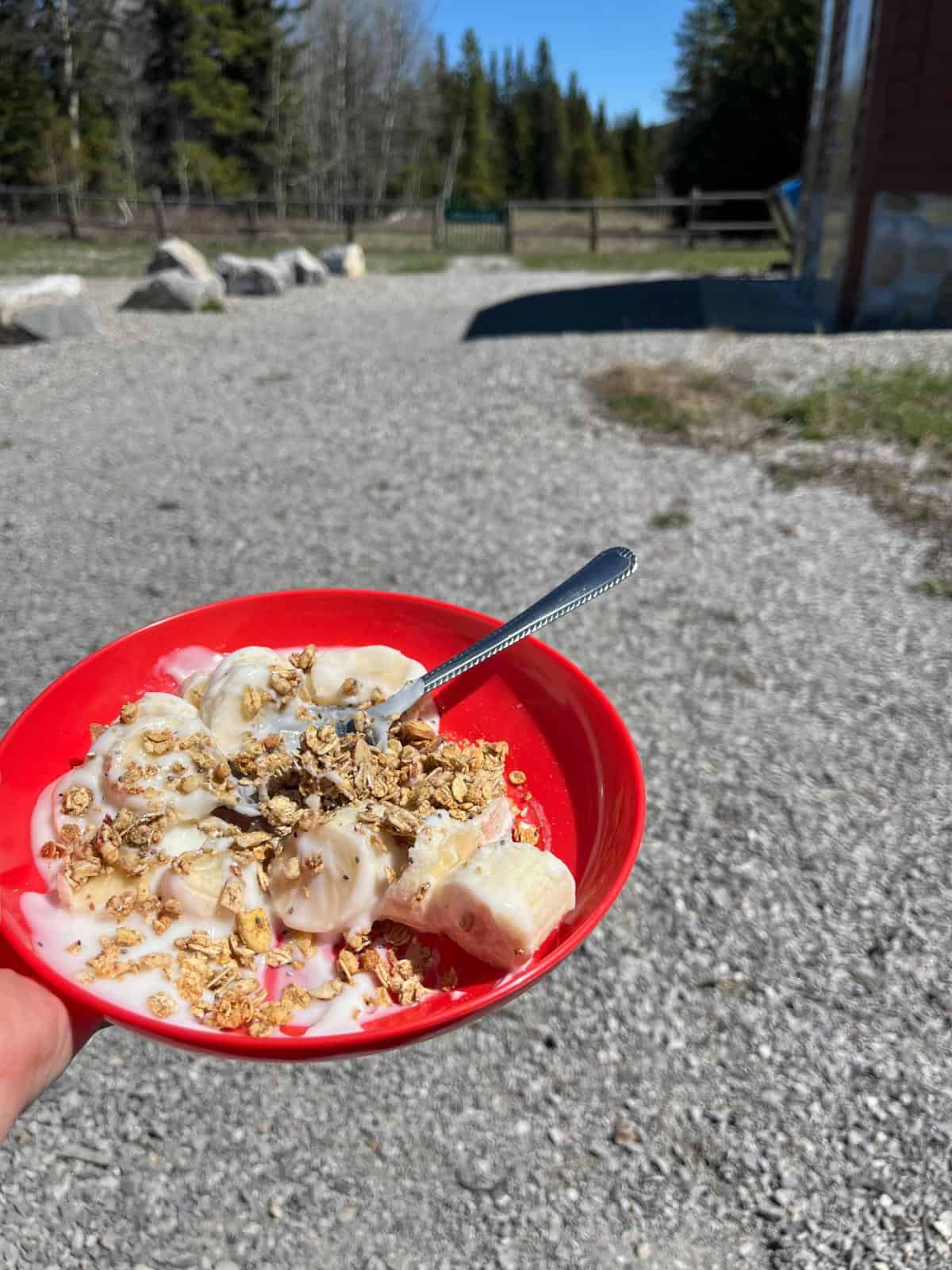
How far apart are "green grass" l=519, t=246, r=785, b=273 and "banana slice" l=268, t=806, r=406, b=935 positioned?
58.4 feet

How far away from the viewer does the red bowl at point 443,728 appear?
1.17m

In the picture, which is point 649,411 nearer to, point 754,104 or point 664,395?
point 664,395

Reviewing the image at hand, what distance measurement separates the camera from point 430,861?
4.33 ft

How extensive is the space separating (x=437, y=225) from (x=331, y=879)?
23775 mm

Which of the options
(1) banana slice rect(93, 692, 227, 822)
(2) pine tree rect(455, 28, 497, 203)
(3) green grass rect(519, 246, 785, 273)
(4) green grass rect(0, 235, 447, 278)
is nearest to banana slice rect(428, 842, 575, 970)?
(1) banana slice rect(93, 692, 227, 822)

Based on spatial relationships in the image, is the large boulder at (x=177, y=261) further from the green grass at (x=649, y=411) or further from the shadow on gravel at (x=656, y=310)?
the green grass at (x=649, y=411)

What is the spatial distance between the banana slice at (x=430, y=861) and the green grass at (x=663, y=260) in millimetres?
17700

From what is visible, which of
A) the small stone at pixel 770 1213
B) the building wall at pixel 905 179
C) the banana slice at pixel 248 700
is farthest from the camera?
the building wall at pixel 905 179

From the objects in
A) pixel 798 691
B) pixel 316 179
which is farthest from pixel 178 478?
pixel 316 179

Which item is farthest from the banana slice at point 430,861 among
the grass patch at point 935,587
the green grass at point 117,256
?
the green grass at point 117,256

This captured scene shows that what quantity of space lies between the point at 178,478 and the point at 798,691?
14.5 ft

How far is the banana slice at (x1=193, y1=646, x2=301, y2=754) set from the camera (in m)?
1.59

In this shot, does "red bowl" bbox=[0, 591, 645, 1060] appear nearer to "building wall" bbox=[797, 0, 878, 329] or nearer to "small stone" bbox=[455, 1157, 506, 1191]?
"small stone" bbox=[455, 1157, 506, 1191]

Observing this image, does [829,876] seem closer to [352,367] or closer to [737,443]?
[737,443]
